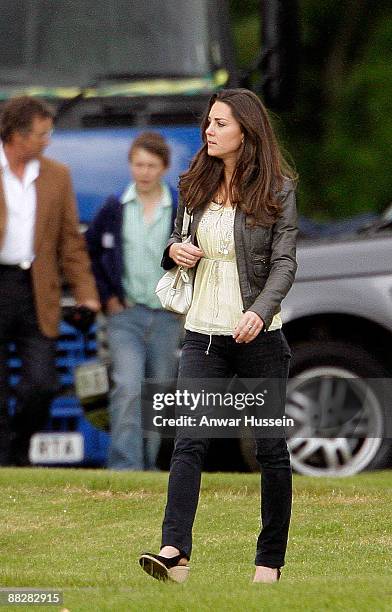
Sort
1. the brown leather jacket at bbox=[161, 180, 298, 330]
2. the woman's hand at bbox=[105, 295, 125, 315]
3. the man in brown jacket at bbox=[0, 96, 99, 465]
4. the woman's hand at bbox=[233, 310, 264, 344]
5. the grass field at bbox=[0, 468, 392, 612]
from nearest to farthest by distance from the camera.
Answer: the grass field at bbox=[0, 468, 392, 612]
the woman's hand at bbox=[233, 310, 264, 344]
the brown leather jacket at bbox=[161, 180, 298, 330]
the man in brown jacket at bbox=[0, 96, 99, 465]
the woman's hand at bbox=[105, 295, 125, 315]

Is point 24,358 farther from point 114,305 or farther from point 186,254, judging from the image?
point 186,254

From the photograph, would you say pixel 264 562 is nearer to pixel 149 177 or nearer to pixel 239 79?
pixel 149 177

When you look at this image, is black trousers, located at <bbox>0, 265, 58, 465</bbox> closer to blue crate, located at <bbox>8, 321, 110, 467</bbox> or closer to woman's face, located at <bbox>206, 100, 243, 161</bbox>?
blue crate, located at <bbox>8, 321, 110, 467</bbox>

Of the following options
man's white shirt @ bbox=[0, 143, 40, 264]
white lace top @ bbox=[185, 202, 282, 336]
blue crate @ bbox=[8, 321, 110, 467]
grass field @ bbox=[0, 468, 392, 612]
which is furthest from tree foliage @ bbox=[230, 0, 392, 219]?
white lace top @ bbox=[185, 202, 282, 336]

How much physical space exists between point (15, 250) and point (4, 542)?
2.28 m

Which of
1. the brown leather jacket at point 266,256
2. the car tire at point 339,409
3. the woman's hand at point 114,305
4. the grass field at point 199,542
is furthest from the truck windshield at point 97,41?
the brown leather jacket at point 266,256

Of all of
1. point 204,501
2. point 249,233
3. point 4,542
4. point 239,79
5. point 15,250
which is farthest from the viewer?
point 239,79

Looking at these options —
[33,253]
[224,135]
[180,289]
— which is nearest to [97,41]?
[33,253]

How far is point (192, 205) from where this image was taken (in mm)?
5922

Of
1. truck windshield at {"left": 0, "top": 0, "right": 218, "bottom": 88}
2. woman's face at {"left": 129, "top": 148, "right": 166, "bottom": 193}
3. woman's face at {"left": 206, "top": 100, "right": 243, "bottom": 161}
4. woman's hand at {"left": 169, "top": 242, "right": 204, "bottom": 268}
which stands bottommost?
woman's hand at {"left": 169, "top": 242, "right": 204, "bottom": 268}

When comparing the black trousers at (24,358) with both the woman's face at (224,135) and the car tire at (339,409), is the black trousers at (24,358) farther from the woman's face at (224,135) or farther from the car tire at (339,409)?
the woman's face at (224,135)

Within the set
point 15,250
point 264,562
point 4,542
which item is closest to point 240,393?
point 264,562

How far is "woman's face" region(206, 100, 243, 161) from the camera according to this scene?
593 centimetres

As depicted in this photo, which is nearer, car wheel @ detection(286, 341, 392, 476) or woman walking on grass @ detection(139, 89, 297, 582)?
woman walking on grass @ detection(139, 89, 297, 582)
